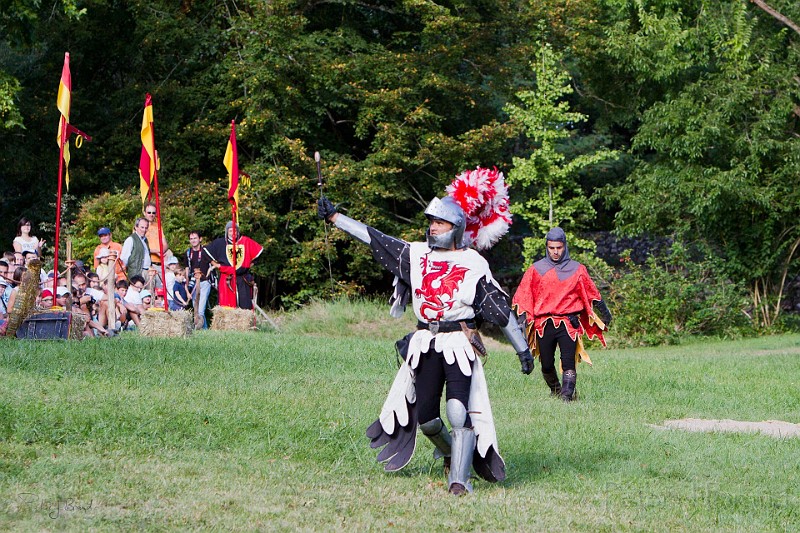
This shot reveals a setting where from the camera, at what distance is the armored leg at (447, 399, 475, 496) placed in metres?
7.80

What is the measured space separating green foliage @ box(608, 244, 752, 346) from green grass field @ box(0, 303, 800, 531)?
12.1 m

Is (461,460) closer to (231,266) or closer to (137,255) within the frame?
(137,255)

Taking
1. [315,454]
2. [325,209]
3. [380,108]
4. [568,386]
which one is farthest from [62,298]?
[380,108]

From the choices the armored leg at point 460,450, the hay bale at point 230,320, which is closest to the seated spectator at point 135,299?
the hay bale at point 230,320

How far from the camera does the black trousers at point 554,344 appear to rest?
42.4 ft

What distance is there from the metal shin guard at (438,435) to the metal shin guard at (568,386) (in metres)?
4.77

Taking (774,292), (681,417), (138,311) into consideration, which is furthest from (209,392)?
(774,292)

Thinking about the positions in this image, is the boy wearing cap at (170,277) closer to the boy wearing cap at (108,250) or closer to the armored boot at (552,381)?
the boy wearing cap at (108,250)

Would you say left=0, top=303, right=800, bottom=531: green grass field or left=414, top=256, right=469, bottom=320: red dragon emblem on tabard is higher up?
left=414, top=256, right=469, bottom=320: red dragon emblem on tabard

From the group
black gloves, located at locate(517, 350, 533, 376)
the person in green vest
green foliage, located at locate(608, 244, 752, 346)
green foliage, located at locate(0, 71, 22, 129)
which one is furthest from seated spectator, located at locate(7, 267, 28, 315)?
green foliage, located at locate(608, 244, 752, 346)

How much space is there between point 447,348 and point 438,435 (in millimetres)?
636

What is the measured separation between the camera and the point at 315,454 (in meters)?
9.00

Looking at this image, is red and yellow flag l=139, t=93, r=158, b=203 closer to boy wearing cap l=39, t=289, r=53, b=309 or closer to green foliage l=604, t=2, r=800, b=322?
boy wearing cap l=39, t=289, r=53, b=309

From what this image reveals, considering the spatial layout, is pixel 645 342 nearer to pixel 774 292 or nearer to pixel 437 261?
pixel 774 292
